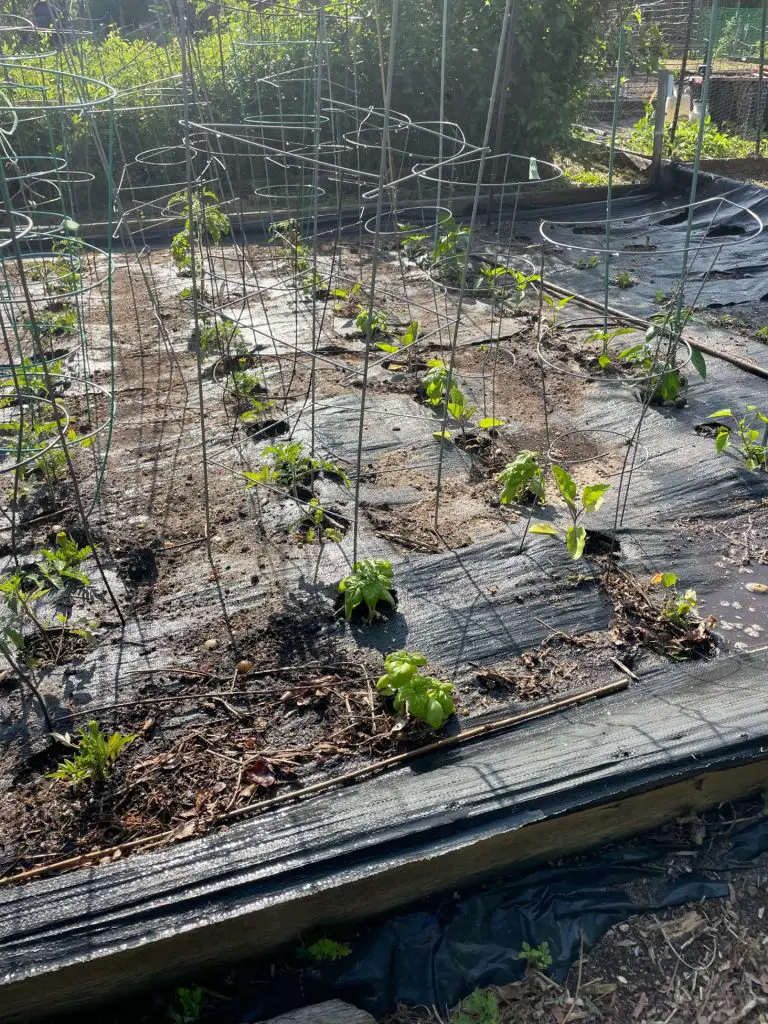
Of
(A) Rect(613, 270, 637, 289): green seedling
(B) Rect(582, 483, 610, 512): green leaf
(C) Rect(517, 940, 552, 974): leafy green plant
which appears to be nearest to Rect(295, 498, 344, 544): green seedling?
(B) Rect(582, 483, 610, 512): green leaf

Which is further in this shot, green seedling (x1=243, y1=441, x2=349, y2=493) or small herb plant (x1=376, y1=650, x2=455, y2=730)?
green seedling (x1=243, y1=441, x2=349, y2=493)

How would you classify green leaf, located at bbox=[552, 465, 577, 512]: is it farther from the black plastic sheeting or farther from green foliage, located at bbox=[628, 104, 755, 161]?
green foliage, located at bbox=[628, 104, 755, 161]

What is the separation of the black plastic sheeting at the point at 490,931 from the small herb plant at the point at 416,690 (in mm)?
450

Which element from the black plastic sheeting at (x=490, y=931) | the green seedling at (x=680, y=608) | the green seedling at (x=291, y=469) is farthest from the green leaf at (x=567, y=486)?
the black plastic sheeting at (x=490, y=931)

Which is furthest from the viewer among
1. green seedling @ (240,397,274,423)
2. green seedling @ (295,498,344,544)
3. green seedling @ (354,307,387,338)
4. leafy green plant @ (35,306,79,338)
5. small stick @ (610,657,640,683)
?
green seedling @ (354,307,387,338)

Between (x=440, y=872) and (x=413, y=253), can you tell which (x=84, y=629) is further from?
(x=413, y=253)

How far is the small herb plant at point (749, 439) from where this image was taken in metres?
3.43

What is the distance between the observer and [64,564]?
2.64 meters

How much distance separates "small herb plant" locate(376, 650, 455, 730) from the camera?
2.21 m

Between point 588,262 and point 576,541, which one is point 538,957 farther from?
point 588,262

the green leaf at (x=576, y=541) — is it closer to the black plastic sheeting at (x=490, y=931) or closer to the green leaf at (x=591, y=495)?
the green leaf at (x=591, y=495)

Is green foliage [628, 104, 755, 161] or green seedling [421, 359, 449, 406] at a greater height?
green foliage [628, 104, 755, 161]

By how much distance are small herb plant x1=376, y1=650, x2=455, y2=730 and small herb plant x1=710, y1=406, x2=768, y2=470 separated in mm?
1829

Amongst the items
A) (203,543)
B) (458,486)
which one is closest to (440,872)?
(203,543)
